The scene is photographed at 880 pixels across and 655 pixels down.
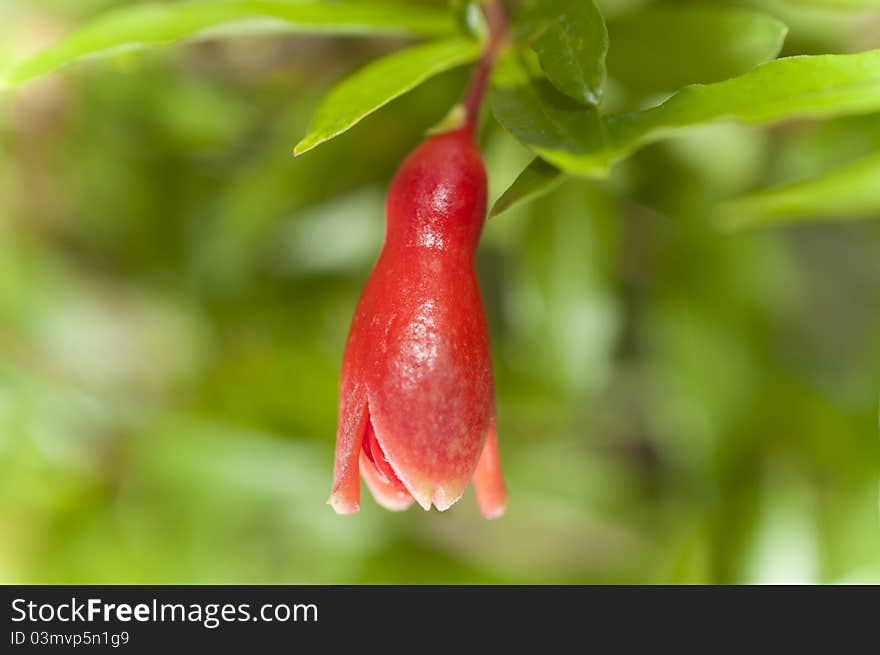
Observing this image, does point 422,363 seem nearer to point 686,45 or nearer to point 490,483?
point 490,483

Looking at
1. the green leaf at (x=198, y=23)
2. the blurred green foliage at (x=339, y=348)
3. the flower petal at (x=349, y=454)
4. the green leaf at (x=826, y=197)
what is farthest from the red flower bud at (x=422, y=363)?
the blurred green foliage at (x=339, y=348)

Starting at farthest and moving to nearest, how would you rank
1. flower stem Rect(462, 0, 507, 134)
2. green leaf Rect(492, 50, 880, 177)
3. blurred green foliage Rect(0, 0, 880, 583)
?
blurred green foliage Rect(0, 0, 880, 583), flower stem Rect(462, 0, 507, 134), green leaf Rect(492, 50, 880, 177)

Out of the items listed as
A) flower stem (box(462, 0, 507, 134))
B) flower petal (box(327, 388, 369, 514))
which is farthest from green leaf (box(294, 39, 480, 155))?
flower petal (box(327, 388, 369, 514))

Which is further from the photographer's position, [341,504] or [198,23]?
[198,23]

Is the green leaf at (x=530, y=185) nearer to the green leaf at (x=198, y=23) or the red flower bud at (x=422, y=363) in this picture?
the red flower bud at (x=422, y=363)

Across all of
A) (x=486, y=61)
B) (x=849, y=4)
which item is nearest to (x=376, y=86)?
(x=486, y=61)

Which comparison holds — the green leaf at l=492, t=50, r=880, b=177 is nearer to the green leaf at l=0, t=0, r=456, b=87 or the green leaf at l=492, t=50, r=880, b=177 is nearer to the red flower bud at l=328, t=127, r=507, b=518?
the red flower bud at l=328, t=127, r=507, b=518

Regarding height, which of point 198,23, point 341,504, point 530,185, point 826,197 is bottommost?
point 341,504
